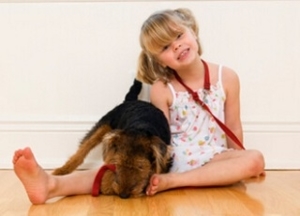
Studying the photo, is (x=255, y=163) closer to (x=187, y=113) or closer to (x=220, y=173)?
(x=220, y=173)

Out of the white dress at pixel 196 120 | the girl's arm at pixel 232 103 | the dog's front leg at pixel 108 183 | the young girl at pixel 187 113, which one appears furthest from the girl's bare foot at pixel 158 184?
the girl's arm at pixel 232 103

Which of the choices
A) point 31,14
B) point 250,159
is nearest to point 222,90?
point 250,159

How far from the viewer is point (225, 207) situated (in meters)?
1.25

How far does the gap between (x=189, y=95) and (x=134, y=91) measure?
224 millimetres

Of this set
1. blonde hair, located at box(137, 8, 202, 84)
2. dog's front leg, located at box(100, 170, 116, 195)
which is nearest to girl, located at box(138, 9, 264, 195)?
blonde hair, located at box(137, 8, 202, 84)

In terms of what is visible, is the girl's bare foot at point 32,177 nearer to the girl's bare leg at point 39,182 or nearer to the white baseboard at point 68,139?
the girl's bare leg at point 39,182

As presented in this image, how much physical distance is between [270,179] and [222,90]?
14.4 inches

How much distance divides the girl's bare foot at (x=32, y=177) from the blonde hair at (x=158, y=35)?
0.60m

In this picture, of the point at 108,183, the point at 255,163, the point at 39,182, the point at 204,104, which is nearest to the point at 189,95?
the point at 204,104

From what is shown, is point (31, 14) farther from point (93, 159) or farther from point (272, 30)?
point (272, 30)

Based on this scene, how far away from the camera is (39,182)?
4.20 feet

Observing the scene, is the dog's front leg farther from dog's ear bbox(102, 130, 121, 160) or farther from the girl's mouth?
the girl's mouth

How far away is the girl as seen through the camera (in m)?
1.59

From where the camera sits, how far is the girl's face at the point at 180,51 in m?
1.61
